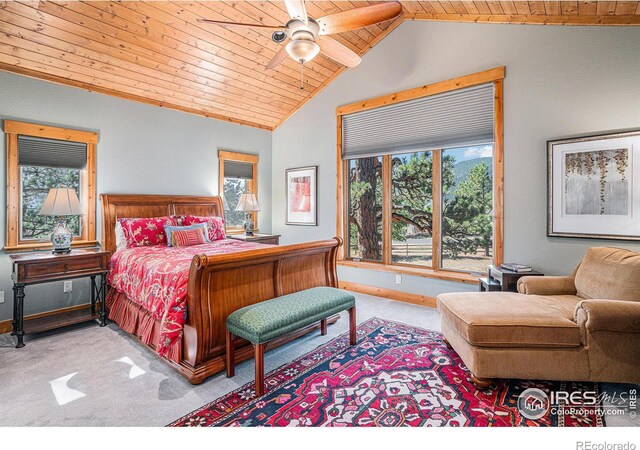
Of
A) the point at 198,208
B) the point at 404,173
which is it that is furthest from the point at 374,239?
the point at 198,208

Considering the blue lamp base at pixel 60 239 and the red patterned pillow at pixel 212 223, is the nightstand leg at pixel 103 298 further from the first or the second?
the red patterned pillow at pixel 212 223

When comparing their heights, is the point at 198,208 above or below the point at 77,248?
above

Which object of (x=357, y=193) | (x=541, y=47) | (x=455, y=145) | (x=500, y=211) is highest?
(x=541, y=47)

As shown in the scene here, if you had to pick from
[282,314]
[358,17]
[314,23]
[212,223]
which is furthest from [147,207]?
[358,17]

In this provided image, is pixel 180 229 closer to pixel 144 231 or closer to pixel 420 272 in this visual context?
pixel 144 231

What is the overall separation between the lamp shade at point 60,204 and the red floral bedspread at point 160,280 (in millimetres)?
655

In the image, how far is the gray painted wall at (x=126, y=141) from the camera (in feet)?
11.4

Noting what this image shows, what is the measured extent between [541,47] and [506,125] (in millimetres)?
809

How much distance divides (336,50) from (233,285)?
2187mm

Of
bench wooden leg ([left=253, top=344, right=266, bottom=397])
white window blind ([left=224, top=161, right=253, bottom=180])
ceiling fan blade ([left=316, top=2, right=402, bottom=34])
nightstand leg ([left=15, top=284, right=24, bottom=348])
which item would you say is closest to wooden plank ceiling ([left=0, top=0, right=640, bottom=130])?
white window blind ([left=224, top=161, right=253, bottom=180])

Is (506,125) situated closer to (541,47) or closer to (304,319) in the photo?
(541,47)

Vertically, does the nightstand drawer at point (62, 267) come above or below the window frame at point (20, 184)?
below

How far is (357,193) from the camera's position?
5.08 metres

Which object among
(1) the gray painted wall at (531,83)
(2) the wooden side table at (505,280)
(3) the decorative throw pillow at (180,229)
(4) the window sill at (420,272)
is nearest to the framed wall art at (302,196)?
(4) the window sill at (420,272)
